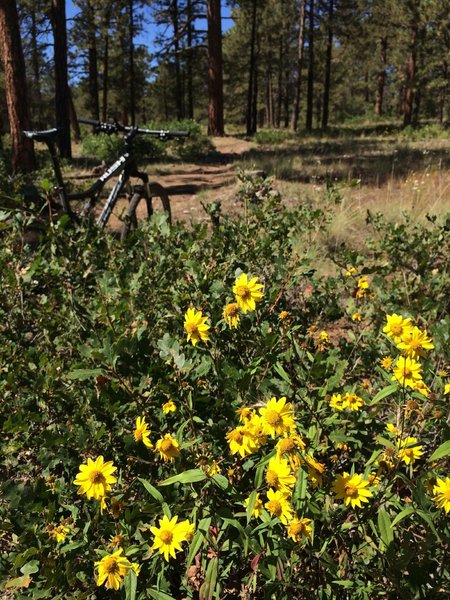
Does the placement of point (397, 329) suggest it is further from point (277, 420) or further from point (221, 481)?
point (221, 481)

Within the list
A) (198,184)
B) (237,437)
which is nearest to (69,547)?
(237,437)

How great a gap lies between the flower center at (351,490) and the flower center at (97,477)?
1.98ft

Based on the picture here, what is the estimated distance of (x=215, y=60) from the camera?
17750 millimetres

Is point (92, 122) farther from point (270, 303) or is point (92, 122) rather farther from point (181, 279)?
point (270, 303)

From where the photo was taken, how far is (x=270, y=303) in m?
1.82

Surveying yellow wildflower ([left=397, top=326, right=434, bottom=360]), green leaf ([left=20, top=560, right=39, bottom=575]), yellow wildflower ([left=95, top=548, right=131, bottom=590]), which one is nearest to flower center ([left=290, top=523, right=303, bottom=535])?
yellow wildflower ([left=95, top=548, right=131, bottom=590])

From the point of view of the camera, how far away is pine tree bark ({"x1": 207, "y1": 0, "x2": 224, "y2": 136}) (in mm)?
17375

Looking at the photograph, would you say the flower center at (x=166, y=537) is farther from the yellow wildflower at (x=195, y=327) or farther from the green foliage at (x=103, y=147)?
the green foliage at (x=103, y=147)

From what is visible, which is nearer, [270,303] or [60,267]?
[270,303]

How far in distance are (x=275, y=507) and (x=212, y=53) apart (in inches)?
761

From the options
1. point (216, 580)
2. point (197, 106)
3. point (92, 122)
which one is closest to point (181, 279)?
point (216, 580)

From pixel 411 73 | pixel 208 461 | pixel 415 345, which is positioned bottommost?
pixel 208 461

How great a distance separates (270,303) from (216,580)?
0.99m

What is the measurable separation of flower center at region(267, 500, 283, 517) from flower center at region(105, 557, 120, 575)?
0.38 metres
